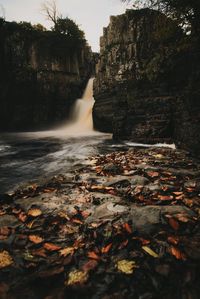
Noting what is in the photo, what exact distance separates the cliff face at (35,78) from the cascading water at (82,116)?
770 mm

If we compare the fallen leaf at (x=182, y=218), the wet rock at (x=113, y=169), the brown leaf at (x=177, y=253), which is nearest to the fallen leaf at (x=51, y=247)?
the brown leaf at (x=177, y=253)

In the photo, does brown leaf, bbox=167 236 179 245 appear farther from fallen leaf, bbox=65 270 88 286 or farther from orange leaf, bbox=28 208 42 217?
orange leaf, bbox=28 208 42 217

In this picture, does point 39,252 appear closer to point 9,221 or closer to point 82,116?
point 9,221

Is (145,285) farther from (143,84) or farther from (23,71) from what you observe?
(23,71)

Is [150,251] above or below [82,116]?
below

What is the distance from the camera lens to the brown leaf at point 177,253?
6.79 ft

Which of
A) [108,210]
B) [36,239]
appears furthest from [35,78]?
[36,239]

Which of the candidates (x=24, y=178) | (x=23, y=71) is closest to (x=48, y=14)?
(x=23, y=71)

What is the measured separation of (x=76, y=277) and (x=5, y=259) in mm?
703

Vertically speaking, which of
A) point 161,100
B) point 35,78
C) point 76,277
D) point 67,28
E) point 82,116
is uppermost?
point 67,28

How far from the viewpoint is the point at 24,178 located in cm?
504

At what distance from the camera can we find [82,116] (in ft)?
72.7

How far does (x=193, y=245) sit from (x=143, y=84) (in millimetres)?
8892

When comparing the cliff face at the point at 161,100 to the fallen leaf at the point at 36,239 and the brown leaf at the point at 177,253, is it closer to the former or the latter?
the brown leaf at the point at 177,253
